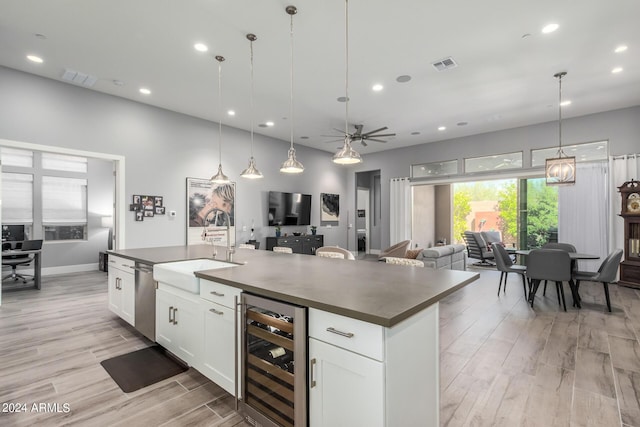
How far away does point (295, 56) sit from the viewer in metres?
3.83

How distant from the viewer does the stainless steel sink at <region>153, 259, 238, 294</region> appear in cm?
226

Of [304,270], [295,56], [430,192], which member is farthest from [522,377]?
[430,192]

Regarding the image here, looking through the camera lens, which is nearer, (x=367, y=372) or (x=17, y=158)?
(x=367, y=372)

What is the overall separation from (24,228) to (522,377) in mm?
8935

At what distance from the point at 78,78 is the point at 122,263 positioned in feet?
10.2

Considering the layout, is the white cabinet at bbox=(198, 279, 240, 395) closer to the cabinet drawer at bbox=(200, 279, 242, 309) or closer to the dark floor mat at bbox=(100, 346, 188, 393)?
the cabinet drawer at bbox=(200, 279, 242, 309)

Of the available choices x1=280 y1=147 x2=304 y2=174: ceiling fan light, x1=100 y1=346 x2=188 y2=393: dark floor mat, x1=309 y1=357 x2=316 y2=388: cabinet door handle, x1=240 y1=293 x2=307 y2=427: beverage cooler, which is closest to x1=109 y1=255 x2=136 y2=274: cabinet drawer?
x1=100 y1=346 x2=188 y2=393: dark floor mat

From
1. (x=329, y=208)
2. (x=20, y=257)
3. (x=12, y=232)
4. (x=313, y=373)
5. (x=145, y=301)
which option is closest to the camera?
(x=313, y=373)

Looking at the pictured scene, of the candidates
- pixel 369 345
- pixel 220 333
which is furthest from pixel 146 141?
pixel 369 345

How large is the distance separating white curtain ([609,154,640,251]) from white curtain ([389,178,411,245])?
13.7 ft

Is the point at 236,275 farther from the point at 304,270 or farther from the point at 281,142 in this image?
the point at 281,142

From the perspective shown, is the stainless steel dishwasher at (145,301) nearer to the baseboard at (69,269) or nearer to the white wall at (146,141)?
the white wall at (146,141)

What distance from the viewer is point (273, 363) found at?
1.70 meters

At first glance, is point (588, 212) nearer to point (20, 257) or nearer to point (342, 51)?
point (342, 51)
